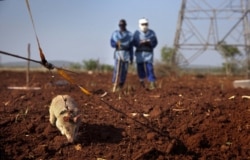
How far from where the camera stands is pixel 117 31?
1159 cm

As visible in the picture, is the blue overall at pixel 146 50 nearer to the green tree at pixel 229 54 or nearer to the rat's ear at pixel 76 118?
the rat's ear at pixel 76 118

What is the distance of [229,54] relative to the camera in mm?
24062

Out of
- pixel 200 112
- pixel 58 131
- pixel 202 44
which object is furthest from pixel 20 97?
pixel 202 44

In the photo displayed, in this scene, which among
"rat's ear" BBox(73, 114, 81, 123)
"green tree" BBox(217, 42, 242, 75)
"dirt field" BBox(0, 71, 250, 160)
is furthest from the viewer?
"green tree" BBox(217, 42, 242, 75)

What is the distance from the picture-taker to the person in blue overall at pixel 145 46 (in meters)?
12.0

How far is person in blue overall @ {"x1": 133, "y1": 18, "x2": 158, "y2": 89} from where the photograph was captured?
39.2 feet

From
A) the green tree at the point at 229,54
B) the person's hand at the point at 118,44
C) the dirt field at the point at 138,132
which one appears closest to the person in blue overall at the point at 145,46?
the person's hand at the point at 118,44

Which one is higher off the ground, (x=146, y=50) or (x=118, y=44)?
(x=118, y=44)

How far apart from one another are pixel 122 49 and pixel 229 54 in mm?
13793

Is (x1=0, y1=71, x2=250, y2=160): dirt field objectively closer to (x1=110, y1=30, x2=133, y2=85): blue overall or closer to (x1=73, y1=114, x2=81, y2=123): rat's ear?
(x1=73, y1=114, x2=81, y2=123): rat's ear

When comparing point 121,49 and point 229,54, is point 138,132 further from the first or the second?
point 229,54

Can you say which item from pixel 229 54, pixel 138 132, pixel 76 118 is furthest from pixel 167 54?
pixel 76 118

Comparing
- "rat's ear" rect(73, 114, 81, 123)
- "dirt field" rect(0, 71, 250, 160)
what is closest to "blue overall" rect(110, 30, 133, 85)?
"dirt field" rect(0, 71, 250, 160)

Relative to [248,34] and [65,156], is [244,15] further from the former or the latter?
[65,156]
